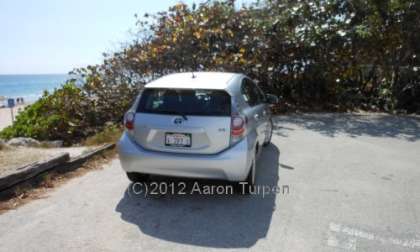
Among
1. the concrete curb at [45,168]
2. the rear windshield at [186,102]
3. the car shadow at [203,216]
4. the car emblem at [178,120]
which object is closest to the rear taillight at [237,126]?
the rear windshield at [186,102]

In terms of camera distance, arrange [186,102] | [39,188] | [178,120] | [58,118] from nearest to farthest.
A: [178,120]
[186,102]
[39,188]
[58,118]

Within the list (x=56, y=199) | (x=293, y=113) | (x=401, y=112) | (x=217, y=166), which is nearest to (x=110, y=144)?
(x=56, y=199)

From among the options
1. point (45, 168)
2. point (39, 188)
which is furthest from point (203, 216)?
point (45, 168)

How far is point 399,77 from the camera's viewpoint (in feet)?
41.1

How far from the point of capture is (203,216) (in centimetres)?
411

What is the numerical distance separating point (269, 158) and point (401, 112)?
8075 millimetres

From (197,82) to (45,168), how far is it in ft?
8.55

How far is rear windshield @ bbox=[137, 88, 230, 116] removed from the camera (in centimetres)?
425

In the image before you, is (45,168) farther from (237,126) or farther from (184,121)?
(237,126)

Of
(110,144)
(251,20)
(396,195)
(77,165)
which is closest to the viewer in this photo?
(396,195)

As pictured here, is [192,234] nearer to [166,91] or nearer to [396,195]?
[166,91]

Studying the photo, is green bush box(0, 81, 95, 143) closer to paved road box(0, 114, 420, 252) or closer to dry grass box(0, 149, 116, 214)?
dry grass box(0, 149, 116, 214)

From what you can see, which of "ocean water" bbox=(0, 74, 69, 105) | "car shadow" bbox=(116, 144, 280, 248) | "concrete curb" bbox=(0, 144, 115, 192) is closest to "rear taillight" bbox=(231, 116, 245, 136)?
"car shadow" bbox=(116, 144, 280, 248)

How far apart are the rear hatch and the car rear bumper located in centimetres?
8
